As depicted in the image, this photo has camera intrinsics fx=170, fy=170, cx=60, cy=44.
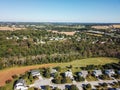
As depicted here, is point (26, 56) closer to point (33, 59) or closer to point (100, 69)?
point (33, 59)

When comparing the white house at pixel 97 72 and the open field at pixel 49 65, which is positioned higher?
the white house at pixel 97 72

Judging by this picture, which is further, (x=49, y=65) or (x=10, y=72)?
(x=49, y=65)

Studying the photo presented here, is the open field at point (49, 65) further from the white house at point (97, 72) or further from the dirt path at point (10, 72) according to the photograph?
the white house at point (97, 72)

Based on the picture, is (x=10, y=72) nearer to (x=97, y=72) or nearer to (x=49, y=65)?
(x=49, y=65)

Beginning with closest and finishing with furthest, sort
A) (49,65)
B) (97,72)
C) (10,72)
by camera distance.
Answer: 1. (97,72)
2. (10,72)
3. (49,65)

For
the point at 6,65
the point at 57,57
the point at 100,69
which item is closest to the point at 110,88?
the point at 100,69

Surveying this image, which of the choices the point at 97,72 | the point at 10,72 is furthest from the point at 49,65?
the point at 97,72

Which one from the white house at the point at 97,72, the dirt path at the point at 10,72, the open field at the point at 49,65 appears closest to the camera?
the dirt path at the point at 10,72

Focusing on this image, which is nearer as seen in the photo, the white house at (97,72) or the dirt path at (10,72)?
the dirt path at (10,72)

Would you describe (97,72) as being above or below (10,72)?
above

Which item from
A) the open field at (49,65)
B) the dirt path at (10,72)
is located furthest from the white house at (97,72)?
the dirt path at (10,72)

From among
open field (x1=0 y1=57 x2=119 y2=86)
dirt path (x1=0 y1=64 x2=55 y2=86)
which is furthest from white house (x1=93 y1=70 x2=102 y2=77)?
dirt path (x1=0 y1=64 x2=55 y2=86)
